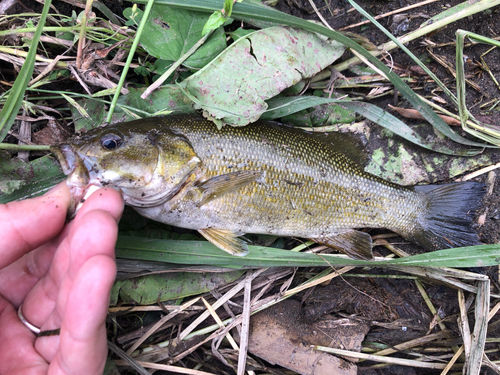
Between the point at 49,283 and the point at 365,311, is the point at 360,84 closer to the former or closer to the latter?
the point at 365,311

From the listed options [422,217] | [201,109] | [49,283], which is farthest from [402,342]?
[49,283]

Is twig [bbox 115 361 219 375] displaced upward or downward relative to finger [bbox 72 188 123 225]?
downward

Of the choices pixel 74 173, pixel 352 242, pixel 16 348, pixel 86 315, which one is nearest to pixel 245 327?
pixel 352 242

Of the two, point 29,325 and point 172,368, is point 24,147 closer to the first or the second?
point 29,325

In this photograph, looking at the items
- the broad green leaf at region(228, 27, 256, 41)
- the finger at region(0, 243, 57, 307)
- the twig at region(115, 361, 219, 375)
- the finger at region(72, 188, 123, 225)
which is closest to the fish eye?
the finger at region(72, 188, 123, 225)

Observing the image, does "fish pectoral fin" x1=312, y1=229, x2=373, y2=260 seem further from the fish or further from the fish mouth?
the fish mouth

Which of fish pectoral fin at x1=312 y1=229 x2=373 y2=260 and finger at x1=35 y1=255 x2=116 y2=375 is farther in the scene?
fish pectoral fin at x1=312 y1=229 x2=373 y2=260
